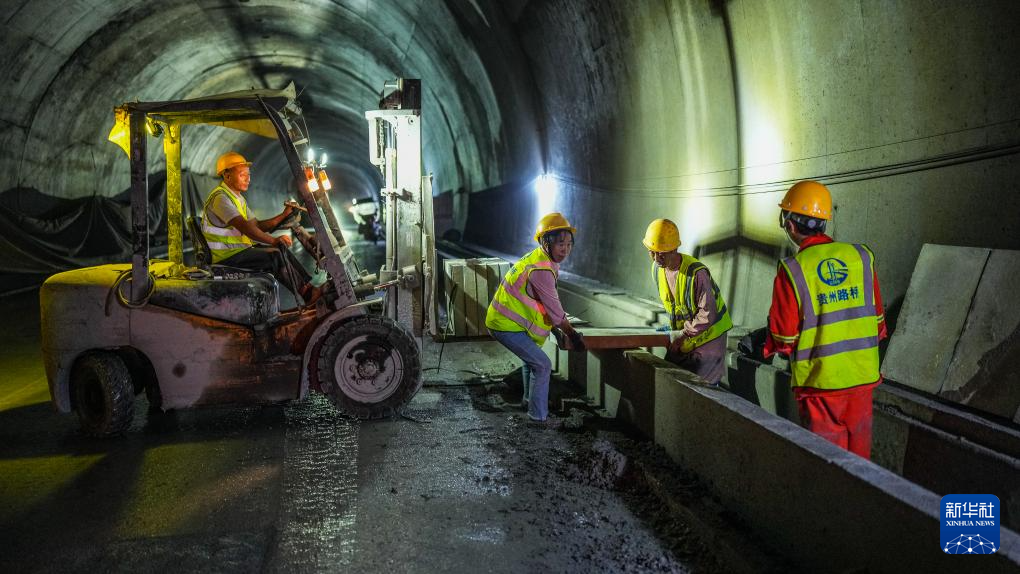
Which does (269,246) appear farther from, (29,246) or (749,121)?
(29,246)

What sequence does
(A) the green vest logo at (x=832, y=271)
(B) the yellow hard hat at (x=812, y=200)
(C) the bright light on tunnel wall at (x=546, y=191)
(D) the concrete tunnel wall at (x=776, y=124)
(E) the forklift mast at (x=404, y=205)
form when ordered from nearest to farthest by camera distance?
(A) the green vest logo at (x=832, y=271) < (B) the yellow hard hat at (x=812, y=200) < (D) the concrete tunnel wall at (x=776, y=124) < (E) the forklift mast at (x=404, y=205) < (C) the bright light on tunnel wall at (x=546, y=191)

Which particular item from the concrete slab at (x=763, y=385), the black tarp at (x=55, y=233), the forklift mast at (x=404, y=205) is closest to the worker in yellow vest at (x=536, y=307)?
the forklift mast at (x=404, y=205)

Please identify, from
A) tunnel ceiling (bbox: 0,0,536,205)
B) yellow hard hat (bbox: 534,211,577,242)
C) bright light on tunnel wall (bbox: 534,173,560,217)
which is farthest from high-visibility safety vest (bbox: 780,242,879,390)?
tunnel ceiling (bbox: 0,0,536,205)

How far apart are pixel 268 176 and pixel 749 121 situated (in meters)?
30.6

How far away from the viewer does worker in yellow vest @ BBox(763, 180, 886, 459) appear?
3477 millimetres

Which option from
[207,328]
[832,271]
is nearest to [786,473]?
[832,271]

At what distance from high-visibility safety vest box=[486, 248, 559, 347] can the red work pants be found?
201 cm

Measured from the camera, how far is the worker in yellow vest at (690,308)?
4.89 meters

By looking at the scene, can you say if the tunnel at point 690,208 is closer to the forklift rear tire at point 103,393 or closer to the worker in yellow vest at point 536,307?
the forklift rear tire at point 103,393

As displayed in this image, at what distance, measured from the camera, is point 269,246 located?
208 inches

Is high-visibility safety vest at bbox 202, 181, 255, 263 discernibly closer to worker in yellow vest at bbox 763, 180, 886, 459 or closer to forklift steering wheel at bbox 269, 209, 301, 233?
forklift steering wheel at bbox 269, 209, 301, 233

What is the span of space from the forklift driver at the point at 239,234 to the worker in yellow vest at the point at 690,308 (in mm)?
2788

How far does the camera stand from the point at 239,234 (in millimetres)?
5195

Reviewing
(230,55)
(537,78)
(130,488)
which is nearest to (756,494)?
(130,488)
